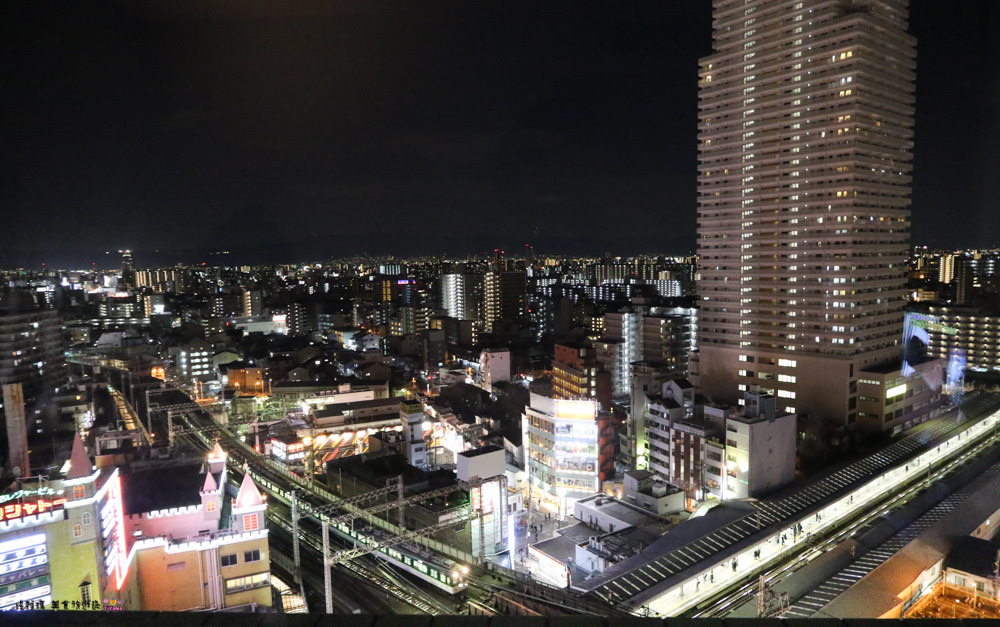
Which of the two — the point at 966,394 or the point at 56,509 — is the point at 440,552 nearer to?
the point at 56,509

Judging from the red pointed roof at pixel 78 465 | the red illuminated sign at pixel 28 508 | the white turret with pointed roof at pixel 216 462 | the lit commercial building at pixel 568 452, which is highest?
the red pointed roof at pixel 78 465

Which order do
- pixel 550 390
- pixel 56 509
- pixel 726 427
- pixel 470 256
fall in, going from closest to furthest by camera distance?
1. pixel 56 509
2. pixel 726 427
3. pixel 550 390
4. pixel 470 256

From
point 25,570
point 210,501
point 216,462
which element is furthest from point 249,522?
point 216,462

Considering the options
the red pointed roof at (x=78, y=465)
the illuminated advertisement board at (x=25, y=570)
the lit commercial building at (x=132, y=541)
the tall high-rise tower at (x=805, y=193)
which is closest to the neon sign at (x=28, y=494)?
the lit commercial building at (x=132, y=541)

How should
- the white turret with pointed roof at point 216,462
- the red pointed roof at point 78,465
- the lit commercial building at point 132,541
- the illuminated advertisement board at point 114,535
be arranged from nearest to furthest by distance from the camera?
the lit commercial building at point 132,541 → the red pointed roof at point 78,465 → the illuminated advertisement board at point 114,535 → the white turret with pointed roof at point 216,462

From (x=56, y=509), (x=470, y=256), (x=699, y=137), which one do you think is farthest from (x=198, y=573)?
(x=470, y=256)

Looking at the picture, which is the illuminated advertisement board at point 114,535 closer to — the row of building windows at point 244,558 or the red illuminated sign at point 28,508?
the red illuminated sign at point 28,508

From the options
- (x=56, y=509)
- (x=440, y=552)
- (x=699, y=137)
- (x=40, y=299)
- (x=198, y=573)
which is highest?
(x=699, y=137)
